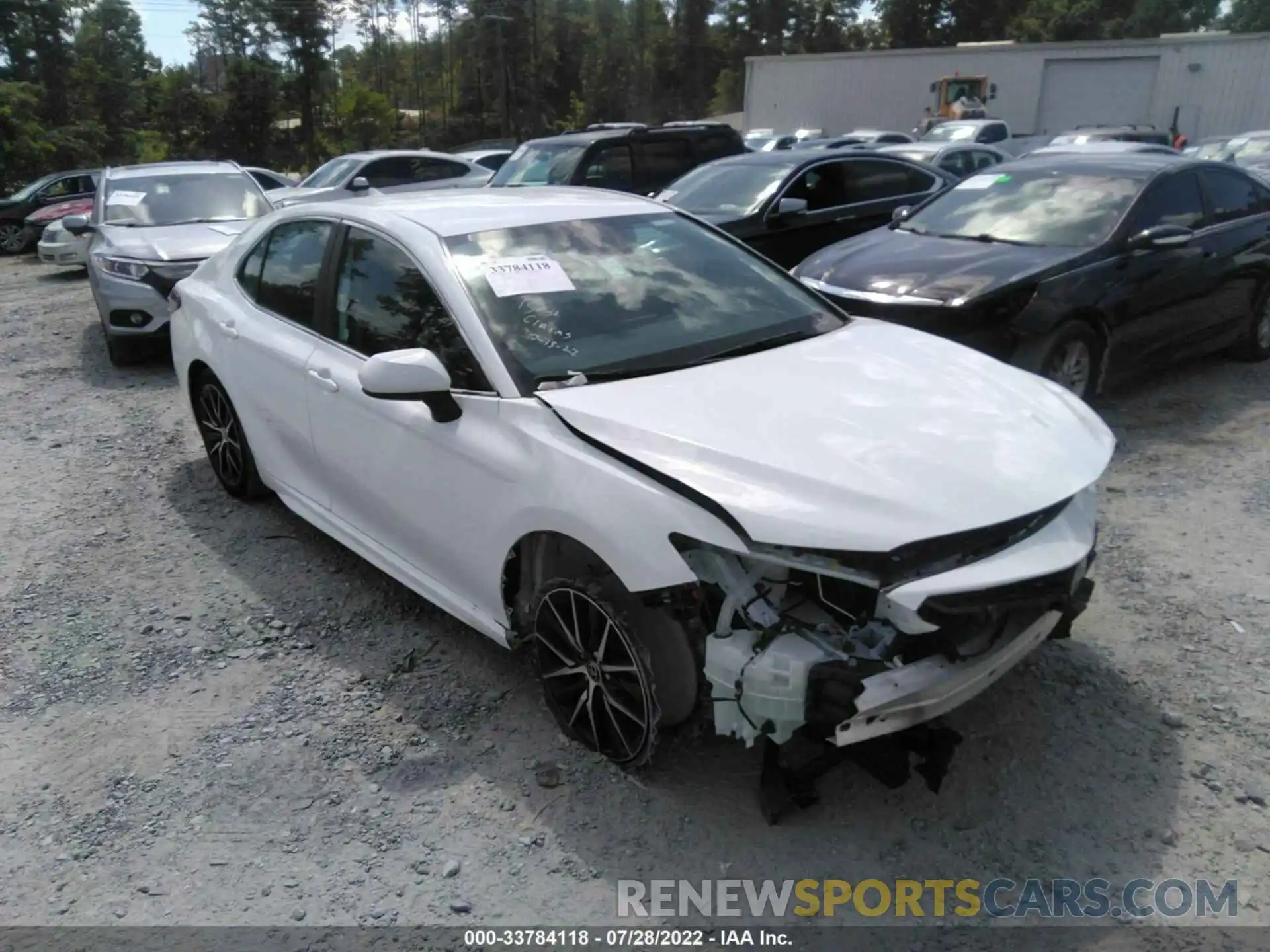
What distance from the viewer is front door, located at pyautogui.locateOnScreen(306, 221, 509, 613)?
11.0 ft

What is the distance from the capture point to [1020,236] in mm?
6488

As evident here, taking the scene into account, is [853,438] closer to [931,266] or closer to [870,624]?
[870,624]

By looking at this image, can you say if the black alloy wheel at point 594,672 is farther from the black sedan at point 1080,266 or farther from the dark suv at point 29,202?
the dark suv at point 29,202

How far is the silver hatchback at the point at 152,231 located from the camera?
8469 mm

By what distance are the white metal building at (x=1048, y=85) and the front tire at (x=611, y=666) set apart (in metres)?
31.6

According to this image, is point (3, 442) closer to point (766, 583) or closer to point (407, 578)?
point (407, 578)

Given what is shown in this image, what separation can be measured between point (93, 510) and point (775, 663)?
175 inches

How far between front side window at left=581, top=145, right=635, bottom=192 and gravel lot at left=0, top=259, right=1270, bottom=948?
640 centimetres

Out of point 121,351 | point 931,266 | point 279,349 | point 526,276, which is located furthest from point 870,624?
point 121,351

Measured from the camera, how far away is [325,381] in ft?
13.1

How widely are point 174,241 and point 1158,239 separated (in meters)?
7.73

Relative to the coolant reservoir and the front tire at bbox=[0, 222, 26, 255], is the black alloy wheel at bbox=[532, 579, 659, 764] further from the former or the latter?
the front tire at bbox=[0, 222, 26, 255]

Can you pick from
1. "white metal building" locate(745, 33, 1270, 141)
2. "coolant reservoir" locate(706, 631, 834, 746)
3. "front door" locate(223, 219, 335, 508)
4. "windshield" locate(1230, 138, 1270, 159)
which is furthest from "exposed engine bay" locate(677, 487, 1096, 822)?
"white metal building" locate(745, 33, 1270, 141)

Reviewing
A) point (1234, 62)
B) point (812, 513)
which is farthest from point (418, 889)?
point (1234, 62)
